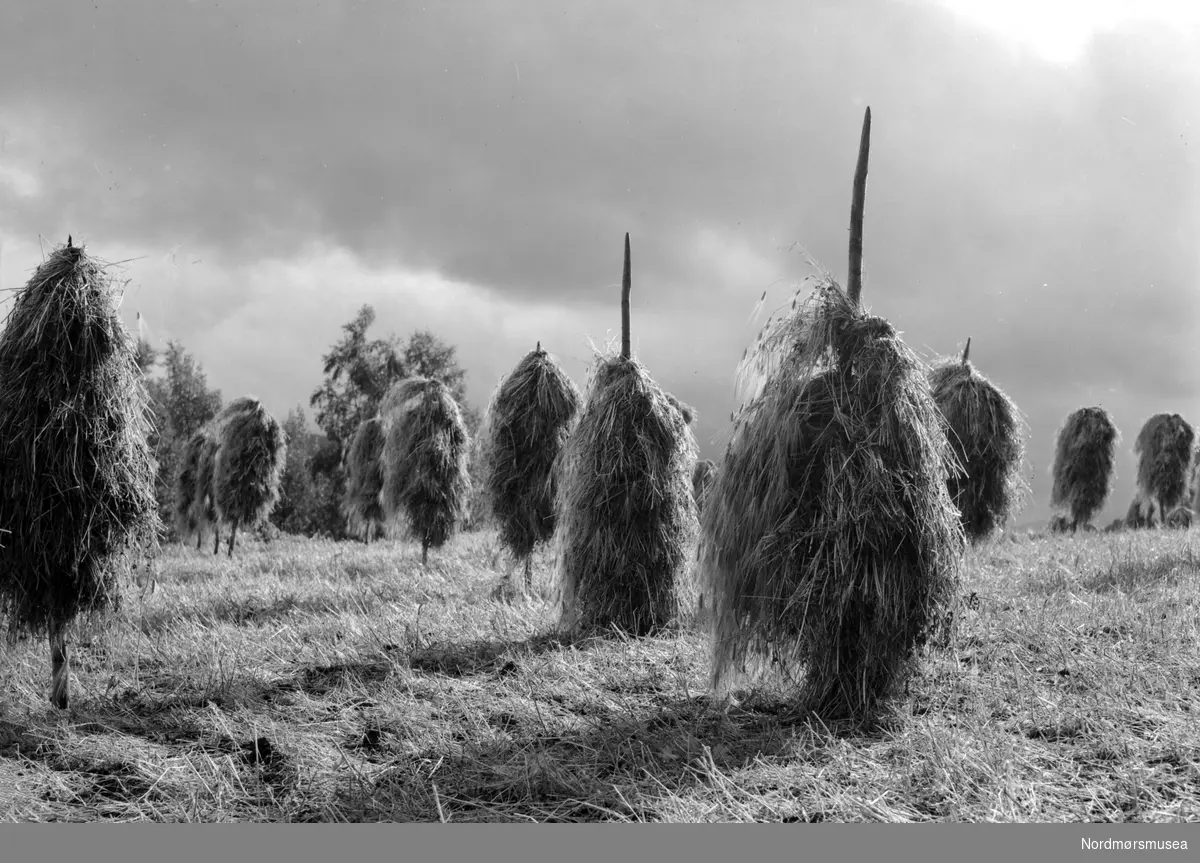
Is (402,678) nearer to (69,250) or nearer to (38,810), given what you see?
(38,810)

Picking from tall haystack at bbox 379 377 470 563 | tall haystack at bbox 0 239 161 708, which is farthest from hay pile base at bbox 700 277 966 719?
tall haystack at bbox 379 377 470 563

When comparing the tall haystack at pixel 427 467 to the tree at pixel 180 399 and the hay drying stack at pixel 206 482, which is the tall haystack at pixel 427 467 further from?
the tree at pixel 180 399

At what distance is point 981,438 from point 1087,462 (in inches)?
474

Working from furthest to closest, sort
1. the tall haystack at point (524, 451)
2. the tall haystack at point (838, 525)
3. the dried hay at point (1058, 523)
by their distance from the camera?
the dried hay at point (1058, 523)
the tall haystack at point (524, 451)
the tall haystack at point (838, 525)

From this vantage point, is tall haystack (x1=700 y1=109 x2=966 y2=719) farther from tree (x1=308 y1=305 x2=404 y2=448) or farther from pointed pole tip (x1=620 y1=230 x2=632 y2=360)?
tree (x1=308 y1=305 x2=404 y2=448)

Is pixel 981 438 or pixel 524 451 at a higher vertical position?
pixel 981 438

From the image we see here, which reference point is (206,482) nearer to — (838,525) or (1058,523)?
(838,525)

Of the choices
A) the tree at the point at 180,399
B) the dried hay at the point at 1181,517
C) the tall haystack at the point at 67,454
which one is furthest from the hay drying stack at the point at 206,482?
the dried hay at the point at 1181,517

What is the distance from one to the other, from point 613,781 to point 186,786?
223 centimetres

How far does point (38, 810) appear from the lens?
420 centimetres

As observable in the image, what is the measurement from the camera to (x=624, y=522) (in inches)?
317

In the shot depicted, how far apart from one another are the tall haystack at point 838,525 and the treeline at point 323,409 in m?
22.4

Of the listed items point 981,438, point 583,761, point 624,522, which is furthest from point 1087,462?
point 583,761

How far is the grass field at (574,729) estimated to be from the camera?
3.94 m
